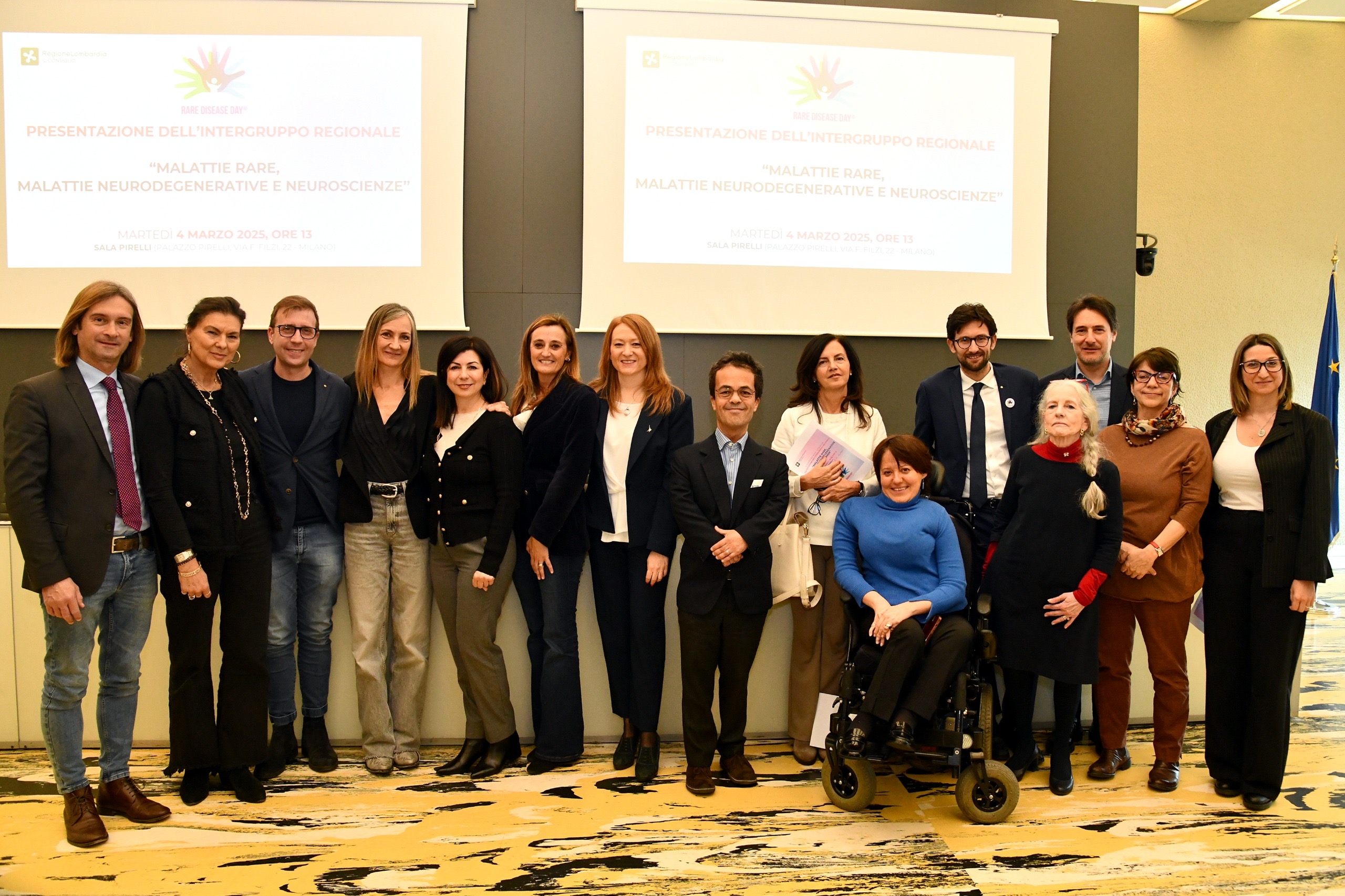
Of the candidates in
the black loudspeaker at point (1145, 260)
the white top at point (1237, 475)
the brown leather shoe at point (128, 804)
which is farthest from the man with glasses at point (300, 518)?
the black loudspeaker at point (1145, 260)

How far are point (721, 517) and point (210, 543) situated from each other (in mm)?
1689

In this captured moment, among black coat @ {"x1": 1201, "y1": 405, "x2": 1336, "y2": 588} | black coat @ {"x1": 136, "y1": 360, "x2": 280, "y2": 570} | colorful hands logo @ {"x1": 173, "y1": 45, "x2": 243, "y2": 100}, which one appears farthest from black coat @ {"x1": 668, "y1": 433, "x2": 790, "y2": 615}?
colorful hands logo @ {"x1": 173, "y1": 45, "x2": 243, "y2": 100}

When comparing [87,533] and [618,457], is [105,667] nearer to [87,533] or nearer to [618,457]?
[87,533]

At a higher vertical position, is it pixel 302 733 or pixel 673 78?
pixel 673 78

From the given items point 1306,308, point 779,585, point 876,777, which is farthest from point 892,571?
point 1306,308

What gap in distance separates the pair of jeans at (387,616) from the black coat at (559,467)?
418 mm

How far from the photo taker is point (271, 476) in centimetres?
291

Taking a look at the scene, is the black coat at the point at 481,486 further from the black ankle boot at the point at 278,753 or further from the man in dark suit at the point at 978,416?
the man in dark suit at the point at 978,416

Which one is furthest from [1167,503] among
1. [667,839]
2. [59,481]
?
[59,481]

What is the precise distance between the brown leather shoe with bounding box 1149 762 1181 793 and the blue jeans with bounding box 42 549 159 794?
350cm

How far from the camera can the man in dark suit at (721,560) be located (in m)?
2.89

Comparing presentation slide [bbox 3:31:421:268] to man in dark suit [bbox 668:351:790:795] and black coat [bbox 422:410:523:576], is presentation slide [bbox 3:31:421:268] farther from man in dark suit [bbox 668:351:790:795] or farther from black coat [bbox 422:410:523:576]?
man in dark suit [bbox 668:351:790:795]

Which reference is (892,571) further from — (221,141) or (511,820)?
(221,141)

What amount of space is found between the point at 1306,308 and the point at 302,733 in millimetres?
7900
